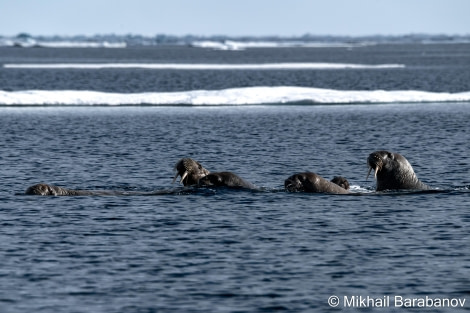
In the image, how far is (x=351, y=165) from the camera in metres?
29.8

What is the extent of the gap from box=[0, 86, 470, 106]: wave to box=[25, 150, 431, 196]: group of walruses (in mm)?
30076

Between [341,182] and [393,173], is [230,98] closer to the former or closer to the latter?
[341,182]

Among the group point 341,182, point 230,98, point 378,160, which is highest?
point 378,160

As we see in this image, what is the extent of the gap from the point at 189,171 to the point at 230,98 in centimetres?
3229

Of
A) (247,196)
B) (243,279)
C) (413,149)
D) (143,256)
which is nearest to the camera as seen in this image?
(243,279)

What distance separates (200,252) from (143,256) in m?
0.85

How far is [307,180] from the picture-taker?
74.7ft

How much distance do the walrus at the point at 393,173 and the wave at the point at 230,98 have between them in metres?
30.0

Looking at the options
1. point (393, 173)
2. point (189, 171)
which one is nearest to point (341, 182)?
point (393, 173)

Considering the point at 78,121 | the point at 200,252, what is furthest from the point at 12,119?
the point at 200,252

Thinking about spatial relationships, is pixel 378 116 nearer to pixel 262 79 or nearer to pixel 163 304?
pixel 163 304

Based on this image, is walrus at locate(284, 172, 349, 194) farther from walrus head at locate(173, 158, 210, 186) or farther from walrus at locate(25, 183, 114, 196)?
walrus at locate(25, 183, 114, 196)

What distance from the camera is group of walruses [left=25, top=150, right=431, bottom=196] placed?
74.9 feet

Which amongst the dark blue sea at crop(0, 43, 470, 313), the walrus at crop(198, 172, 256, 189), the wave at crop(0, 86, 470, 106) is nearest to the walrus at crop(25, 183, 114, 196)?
the dark blue sea at crop(0, 43, 470, 313)
